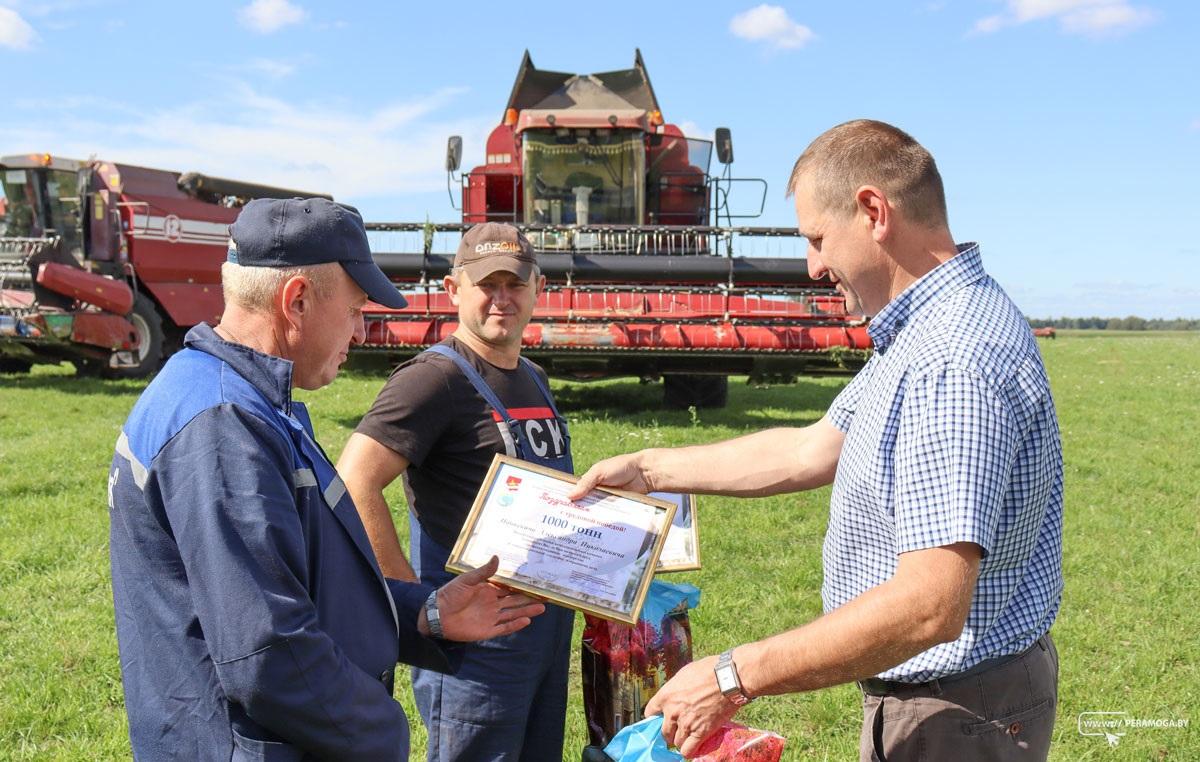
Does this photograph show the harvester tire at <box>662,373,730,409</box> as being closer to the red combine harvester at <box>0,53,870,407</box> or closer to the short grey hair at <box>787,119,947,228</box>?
the red combine harvester at <box>0,53,870,407</box>

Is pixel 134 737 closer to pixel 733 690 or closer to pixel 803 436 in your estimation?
pixel 733 690

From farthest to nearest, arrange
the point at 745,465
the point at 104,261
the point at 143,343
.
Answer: the point at 104,261 < the point at 143,343 < the point at 745,465

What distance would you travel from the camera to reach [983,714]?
199 cm

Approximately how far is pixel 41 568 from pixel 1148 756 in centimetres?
556

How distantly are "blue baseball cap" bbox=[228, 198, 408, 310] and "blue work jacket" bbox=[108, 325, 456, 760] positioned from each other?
0.17 meters

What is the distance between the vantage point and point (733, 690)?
188 cm

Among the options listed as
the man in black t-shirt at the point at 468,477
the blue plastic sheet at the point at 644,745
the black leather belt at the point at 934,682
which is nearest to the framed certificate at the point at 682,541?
the man in black t-shirt at the point at 468,477

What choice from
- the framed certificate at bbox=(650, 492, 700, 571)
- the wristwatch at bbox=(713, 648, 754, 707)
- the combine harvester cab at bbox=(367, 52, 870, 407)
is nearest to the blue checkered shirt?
the wristwatch at bbox=(713, 648, 754, 707)

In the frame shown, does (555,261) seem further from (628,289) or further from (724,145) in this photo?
(724,145)

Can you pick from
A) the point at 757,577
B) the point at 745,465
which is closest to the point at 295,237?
the point at 745,465

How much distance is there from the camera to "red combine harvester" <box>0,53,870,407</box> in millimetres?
9023

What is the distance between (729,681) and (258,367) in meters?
1.06

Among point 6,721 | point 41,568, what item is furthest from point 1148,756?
point 41,568

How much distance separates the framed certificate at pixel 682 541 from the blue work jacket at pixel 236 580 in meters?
1.25
